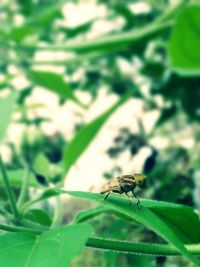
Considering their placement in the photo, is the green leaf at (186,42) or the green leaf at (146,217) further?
the green leaf at (186,42)

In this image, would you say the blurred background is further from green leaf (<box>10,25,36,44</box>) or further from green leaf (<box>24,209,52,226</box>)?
green leaf (<box>24,209,52,226</box>)

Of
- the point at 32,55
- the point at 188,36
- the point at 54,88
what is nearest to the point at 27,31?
the point at 54,88

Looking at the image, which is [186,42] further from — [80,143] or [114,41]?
[114,41]

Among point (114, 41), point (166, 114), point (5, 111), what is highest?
point (114, 41)

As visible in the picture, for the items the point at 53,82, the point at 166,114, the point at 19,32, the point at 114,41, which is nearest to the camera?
the point at 53,82

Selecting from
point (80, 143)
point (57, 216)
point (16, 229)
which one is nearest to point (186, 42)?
point (80, 143)

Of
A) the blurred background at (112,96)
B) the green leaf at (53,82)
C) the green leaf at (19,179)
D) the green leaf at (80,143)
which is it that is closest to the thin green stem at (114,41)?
the blurred background at (112,96)

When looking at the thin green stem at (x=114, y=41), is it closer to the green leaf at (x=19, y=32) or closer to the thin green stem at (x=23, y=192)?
the green leaf at (x=19, y=32)
